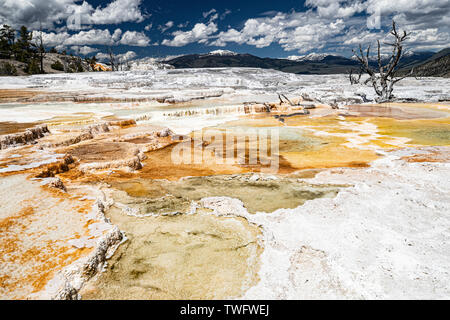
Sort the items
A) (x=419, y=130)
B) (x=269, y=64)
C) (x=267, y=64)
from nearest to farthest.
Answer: (x=419, y=130) < (x=269, y=64) < (x=267, y=64)

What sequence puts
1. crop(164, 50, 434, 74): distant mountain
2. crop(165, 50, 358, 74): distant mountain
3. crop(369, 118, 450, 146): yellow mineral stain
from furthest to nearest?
crop(165, 50, 358, 74): distant mountain < crop(164, 50, 434, 74): distant mountain < crop(369, 118, 450, 146): yellow mineral stain

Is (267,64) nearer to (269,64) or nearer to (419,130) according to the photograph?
(269,64)

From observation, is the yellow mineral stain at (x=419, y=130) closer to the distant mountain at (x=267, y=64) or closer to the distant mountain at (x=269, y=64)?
the distant mountain at (x=269, y=64)

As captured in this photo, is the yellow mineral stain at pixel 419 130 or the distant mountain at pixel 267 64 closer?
the yellow mineral stain at pixel 419 130

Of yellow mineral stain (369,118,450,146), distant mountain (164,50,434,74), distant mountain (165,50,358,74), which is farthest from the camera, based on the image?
distant mountain (165,50,358,74)

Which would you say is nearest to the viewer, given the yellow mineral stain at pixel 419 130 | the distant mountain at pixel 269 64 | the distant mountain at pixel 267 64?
the yellow mineral stain at pixel 419 130

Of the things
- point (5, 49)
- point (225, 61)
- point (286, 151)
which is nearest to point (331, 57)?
point (225, 61)

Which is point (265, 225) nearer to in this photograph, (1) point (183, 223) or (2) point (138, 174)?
(1) point (183, 223)

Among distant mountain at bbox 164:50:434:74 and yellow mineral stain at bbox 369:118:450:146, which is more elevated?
distant mountain at bbox 164:50:434:74

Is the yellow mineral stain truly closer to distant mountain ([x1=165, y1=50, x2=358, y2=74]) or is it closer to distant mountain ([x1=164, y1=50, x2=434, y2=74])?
distant mountain ([x1=164, y1=50, x2=434, y2=74])

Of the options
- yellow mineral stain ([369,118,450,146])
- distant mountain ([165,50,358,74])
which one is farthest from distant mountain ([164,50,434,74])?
yellow mineral stain ([369,118,450,146])

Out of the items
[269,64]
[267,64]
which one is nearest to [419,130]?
[269,64]

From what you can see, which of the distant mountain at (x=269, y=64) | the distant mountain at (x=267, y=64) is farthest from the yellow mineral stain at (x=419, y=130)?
the distant mountain at (x=267, y=64)

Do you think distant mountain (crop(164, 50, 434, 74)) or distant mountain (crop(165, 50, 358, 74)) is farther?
distant mountain (crop(165, 50, 358, 74))
